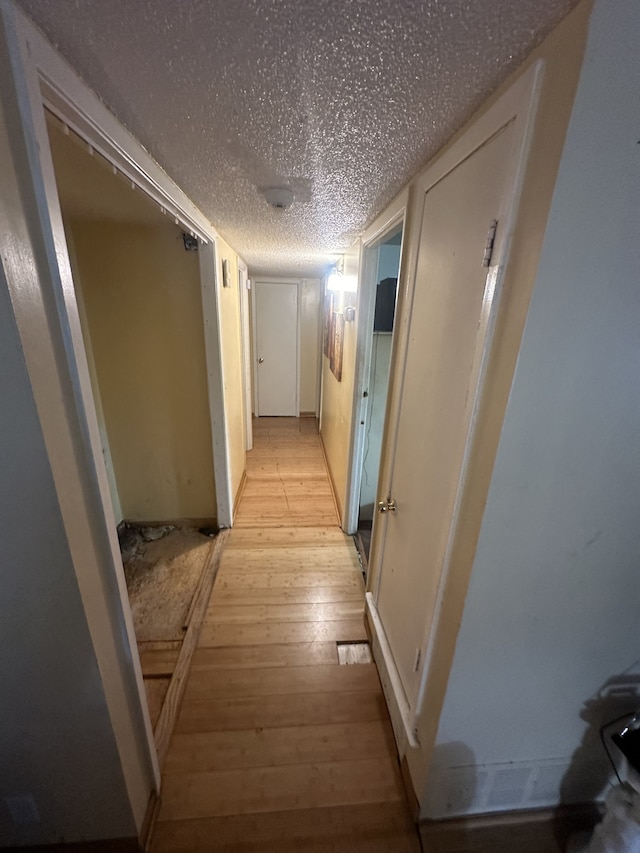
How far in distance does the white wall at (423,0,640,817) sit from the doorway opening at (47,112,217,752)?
1.43 m

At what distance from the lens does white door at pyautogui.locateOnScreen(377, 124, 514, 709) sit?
0.81 metres

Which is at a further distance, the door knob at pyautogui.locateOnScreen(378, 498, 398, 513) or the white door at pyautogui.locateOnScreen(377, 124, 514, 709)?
the door knob at pyautogui.locateOnScreen(378, 498, 398, 513)

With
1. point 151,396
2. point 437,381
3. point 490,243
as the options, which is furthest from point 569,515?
point 151,396

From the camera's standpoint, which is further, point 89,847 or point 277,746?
point 277,746

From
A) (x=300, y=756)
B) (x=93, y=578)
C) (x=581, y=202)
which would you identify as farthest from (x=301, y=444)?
(x=581, y=202)

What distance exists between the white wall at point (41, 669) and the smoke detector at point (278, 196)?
3.45 ft

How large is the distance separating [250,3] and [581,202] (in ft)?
2.05

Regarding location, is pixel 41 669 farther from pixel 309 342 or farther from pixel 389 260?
pixel 309 342

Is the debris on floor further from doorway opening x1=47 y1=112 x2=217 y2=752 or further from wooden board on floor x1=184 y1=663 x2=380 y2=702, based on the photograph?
wooden board on floor x1=184 y1=663 x2=380 y2=702

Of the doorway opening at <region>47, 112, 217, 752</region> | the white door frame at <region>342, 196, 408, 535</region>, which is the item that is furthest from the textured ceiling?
the doorway opening at <region>47, 112, 217, 752</region>

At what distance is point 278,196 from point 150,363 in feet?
4.95

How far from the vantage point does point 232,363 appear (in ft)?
9.23

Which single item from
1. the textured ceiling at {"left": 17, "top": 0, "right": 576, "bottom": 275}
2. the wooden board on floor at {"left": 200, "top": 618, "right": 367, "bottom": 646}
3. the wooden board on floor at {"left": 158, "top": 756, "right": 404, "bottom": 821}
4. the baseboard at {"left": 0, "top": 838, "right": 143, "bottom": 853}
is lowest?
the wooden board on floor at {"left": 158, "top": 756, "right": 404, "bottom": 821}

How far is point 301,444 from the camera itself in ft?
14.5
